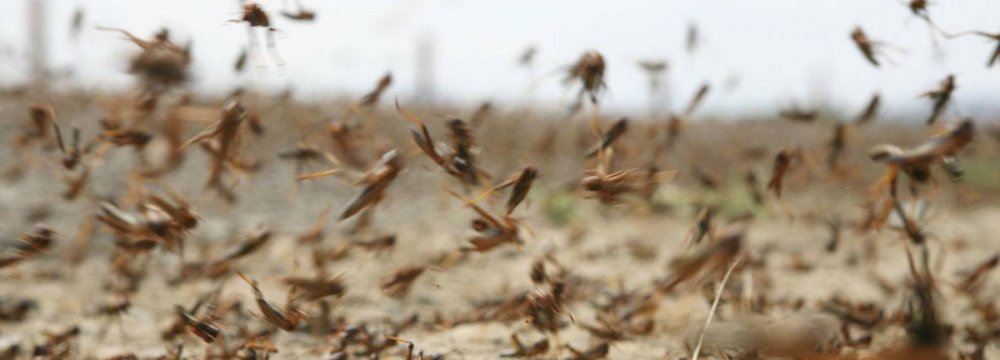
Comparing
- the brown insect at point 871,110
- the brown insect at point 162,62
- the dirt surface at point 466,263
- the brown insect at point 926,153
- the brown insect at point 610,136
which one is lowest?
the dirt surface at point 466,263

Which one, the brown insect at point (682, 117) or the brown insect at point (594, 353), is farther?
the brown insect at point (682, 117)

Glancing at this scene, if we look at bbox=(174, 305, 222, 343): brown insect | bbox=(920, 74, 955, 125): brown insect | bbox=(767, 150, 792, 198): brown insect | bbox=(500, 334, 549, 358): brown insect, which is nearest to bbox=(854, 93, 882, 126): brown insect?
bbox=(920, 74, 955, 125): brown insect

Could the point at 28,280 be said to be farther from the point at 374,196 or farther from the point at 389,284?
the point at 374,196

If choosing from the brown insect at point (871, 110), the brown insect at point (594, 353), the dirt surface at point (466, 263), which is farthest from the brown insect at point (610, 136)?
the brown insect at point (871, 110)

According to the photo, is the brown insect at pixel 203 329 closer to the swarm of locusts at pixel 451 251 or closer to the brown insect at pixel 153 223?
the swarm of locusts at pixel 451 251

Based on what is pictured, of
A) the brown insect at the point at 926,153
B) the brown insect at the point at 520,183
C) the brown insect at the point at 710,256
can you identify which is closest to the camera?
the brown insect at the point at 710,256

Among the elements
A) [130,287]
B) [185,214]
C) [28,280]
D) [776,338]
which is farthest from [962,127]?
[28,280]

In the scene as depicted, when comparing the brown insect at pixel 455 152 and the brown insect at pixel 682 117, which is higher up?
the brown insect at pixel 455 152

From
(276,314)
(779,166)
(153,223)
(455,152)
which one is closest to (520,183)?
(455,152)
